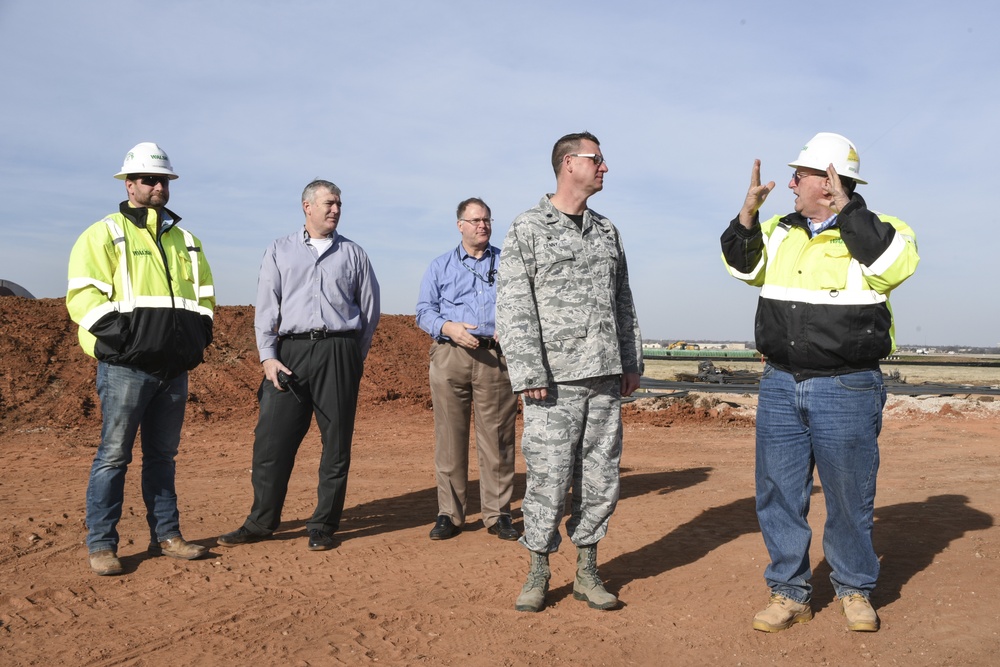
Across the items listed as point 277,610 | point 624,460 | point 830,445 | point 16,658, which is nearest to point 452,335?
point 277,610

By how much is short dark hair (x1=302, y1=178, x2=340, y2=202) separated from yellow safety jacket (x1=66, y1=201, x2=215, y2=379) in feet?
2.84

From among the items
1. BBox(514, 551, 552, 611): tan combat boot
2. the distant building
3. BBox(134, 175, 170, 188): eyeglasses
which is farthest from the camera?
the distant building

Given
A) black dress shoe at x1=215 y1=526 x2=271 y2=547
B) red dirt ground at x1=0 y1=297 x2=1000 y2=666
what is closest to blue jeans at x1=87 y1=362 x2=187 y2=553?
red dirt ground at x1=0 y1=297 x2=1000 y2=666

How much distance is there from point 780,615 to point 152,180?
432 cm

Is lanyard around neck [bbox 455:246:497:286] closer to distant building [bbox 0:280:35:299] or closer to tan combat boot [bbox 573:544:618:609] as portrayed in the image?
tan combat boot [bbox 573:544:618:609]

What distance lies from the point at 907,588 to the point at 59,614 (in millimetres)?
4514

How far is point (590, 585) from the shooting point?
4.53 meters

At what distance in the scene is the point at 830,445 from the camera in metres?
4.13

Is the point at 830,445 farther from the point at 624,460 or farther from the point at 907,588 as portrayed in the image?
the point at 624,460

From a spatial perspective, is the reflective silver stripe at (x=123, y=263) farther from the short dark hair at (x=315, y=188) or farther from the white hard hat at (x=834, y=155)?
the white hard hat at (x=834, y=155)

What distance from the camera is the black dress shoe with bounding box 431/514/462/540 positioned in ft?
20.0

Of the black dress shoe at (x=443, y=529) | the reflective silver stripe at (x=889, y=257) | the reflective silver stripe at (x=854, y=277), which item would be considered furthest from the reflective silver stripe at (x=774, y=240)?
the black dress shoe at (x=443, y=529)

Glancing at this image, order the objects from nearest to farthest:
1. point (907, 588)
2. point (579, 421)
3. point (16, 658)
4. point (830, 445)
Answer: point (16, 658) < point (830, 445) < point (579, 421) < point (907, 588)

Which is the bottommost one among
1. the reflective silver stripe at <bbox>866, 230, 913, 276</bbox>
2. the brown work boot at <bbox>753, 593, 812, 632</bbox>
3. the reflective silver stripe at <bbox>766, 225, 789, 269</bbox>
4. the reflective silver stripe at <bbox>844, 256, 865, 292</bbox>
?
the brown work boot at <bbox>753, 593, 812, 632</bbox>
